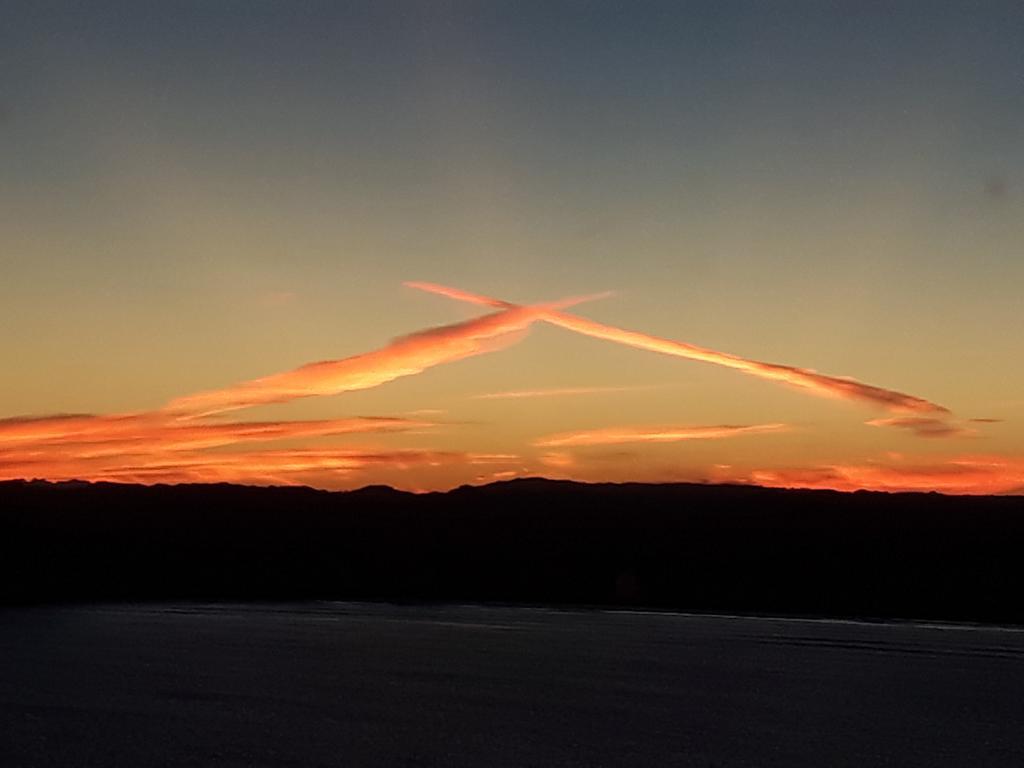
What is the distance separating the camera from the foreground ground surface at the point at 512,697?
2908 centimetres

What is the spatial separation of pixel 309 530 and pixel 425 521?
12.3 m

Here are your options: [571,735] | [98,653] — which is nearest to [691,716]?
[571,735]

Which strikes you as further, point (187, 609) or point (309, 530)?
point (309, 530)

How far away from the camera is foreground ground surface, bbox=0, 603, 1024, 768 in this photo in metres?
29.1

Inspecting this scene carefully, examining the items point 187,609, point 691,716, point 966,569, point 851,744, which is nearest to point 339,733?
point 691,716

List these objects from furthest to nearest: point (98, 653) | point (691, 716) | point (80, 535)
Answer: point (80, 535) < point (98, 653) < point (691, 716)

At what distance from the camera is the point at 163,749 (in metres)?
29.1

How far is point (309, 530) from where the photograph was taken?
14338 centimetres

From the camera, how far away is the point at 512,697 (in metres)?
38.1

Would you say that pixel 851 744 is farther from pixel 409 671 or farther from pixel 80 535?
pixel 80 535

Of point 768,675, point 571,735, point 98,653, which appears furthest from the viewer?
point 98,653

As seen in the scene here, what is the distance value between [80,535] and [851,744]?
4740 inches

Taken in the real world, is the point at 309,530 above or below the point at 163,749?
above

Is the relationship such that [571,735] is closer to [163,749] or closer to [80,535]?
[163,749]
